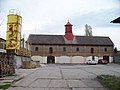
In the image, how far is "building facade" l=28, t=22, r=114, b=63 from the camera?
7456 cm

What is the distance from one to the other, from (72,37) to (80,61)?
860 centimetres

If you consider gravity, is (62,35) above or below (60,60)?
above

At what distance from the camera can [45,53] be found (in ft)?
245

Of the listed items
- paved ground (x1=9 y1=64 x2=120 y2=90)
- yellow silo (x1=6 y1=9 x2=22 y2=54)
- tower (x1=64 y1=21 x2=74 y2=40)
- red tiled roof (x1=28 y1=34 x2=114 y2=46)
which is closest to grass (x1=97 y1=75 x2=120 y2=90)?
paved ground (x1=9 y1=64 x2=120 y2=90)

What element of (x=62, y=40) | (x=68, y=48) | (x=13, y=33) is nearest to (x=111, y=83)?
(x=13, y=33)

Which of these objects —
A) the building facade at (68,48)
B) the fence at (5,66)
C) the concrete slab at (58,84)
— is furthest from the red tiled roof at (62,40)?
the concrete slab at (58,84)

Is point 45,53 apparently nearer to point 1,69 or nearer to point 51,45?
point 51,45

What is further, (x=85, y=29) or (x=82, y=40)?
(x=85, y=29)

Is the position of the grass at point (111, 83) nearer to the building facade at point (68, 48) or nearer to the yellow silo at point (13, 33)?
the yellow silo at point (13, 33)

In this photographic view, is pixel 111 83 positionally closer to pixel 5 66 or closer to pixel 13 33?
pixel 5 66

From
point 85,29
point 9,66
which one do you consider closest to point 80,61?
point 85,29

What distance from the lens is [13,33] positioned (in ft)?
124

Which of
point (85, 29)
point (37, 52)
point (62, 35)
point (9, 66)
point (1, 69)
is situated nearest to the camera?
point (1, 69)

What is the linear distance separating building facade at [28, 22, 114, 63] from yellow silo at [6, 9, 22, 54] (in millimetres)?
35567
